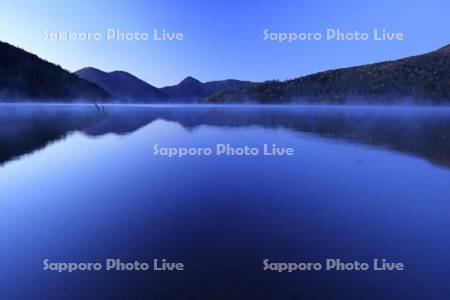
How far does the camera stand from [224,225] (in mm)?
10438

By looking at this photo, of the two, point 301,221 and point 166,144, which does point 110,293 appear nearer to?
point 301,221

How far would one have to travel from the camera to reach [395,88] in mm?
185375

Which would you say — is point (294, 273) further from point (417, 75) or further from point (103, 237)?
point (417, 75)

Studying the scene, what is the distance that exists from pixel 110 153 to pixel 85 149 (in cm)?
278

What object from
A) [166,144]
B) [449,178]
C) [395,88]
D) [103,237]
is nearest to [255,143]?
[166,144]

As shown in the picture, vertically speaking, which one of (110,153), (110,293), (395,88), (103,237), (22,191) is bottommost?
(110,293)

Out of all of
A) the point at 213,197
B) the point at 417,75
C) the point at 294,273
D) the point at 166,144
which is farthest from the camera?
the point at 417,75

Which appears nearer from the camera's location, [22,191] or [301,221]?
[301,221]

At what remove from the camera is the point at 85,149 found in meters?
25.5

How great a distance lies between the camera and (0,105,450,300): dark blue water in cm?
715

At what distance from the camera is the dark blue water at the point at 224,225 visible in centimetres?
715

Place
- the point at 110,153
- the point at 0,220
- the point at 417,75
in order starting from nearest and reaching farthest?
the point at 0,220
the point at 110,153
the point at 417,75

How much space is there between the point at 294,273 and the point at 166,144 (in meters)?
22.8

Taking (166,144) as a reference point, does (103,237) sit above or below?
below
